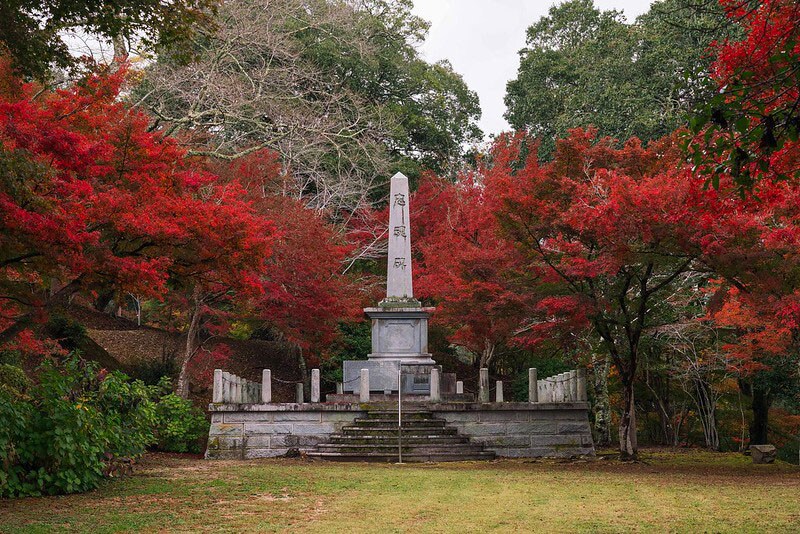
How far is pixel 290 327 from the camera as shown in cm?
2256

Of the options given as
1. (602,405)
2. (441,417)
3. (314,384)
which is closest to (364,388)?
(314,384)

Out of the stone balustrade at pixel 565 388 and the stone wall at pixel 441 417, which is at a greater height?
→ the stone balustrade at pixel 565 388

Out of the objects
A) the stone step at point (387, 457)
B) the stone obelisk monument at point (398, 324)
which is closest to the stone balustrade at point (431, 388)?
the stone step at point (387, 457)

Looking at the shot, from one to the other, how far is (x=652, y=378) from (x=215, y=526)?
19960 millimetres

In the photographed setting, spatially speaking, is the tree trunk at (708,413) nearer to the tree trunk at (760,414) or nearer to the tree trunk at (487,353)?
the tree trunk at (760,414)

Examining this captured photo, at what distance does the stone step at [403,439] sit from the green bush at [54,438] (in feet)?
21.0

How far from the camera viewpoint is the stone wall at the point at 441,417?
17.2m

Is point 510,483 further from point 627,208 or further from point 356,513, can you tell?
point 627,208

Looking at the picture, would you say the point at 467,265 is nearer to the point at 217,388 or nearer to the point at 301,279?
the point at 301,279

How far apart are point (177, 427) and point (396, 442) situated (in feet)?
16.9

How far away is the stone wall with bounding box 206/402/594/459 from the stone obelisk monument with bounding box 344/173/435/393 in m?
3.12

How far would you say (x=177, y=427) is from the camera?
18.6 metres

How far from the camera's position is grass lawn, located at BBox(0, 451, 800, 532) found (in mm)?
7773

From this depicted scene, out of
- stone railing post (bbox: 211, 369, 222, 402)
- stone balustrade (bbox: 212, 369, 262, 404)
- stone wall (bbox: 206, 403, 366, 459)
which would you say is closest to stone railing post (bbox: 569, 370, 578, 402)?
stone wall (bbox: 206, 403, 366, 459)
